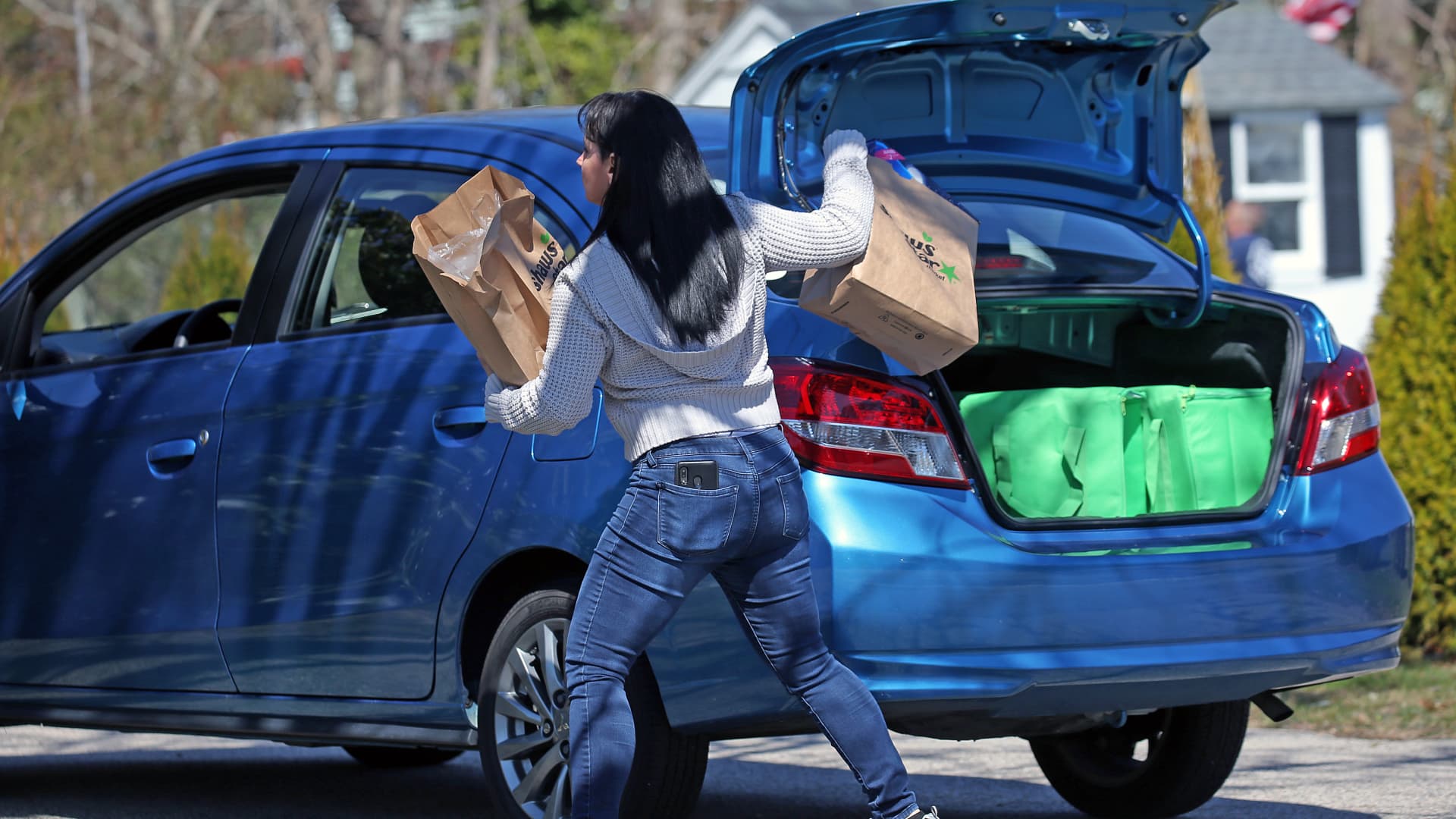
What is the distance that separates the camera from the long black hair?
11.4 feet

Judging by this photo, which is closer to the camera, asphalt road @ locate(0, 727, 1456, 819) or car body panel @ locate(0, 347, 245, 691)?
car body panel @ locate(0, 347, 245, 691)

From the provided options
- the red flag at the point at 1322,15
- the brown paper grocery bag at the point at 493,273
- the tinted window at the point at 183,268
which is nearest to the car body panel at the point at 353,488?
the brown paper grocery bag at the point at 493,273

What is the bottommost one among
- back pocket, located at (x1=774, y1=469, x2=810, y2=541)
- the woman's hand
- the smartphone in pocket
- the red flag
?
the red flag

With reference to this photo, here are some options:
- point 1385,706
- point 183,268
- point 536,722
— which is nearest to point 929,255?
point 536,722

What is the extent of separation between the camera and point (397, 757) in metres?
6.48

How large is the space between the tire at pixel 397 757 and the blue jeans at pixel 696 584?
2780 millimetres

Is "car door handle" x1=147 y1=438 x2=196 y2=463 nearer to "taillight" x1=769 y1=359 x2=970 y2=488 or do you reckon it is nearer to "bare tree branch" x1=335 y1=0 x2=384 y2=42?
"taillight" x1=769 y1=359 x2=970 y2=488

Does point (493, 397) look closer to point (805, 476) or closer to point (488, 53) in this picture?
point (805, 476)

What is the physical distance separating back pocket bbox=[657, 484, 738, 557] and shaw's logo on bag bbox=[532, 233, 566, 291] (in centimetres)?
53

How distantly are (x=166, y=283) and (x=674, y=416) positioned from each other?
10.3 metres

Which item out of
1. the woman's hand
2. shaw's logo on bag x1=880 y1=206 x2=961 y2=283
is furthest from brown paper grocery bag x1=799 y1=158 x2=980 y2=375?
the woman's hand

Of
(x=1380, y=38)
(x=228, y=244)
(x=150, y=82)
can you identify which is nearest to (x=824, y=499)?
(x=228, y=244)

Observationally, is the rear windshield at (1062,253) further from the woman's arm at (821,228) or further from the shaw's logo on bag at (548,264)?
the shaw's logo on bag at (548,264)

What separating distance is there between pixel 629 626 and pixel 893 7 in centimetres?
138
